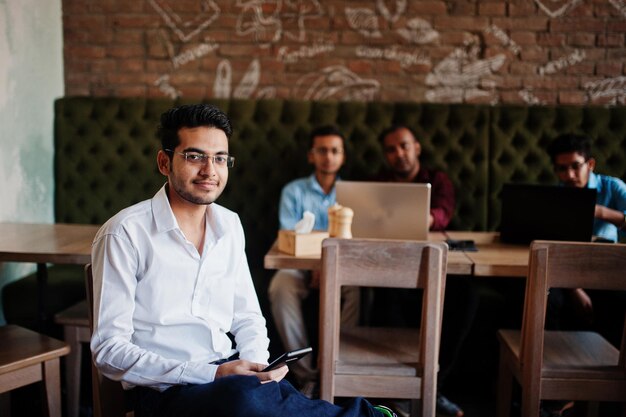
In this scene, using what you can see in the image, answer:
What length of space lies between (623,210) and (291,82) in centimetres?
212

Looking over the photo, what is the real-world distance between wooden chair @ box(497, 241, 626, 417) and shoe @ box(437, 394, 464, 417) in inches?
12.2

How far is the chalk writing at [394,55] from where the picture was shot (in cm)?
380

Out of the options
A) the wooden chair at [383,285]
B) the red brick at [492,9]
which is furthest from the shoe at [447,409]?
the red brick at [492,9]

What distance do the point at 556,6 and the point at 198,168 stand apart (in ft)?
10.0

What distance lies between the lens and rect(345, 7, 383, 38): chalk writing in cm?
378

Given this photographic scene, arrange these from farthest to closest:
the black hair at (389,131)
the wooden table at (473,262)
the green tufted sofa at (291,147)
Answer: the green tufted sofa at (291,147) → the black hair at (389,131) → the wooden table at (473,262)

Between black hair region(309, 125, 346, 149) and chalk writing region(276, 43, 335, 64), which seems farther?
chalk writing region(276, 43, 335, 64)

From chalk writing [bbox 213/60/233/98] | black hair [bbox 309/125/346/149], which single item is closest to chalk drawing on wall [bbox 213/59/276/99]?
chalk writing [bbox 213/60/233/98]

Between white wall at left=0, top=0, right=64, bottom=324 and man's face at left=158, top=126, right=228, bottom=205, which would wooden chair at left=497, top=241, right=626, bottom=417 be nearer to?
man's face at left=158, top=126, right=228, bottom=205

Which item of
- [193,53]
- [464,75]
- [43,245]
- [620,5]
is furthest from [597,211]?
[193,53]

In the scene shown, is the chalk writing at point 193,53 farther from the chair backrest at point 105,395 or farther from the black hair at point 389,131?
the chair backrest at point 105,395

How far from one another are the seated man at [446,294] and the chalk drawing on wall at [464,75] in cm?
47

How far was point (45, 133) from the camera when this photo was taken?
11.9 ft

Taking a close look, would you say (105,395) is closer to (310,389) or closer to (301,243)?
(301,243)
